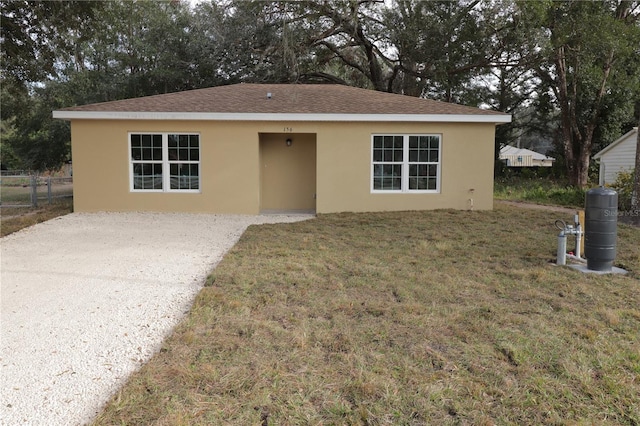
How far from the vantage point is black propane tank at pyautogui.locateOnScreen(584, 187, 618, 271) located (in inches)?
238

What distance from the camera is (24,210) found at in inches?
525

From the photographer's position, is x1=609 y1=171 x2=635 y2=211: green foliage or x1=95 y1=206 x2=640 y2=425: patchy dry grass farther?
x1=609 y1=171 x2=635 y2=211: green foliage

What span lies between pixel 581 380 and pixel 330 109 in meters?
9.52

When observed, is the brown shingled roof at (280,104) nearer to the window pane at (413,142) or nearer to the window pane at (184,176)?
the window pane at (413,142)

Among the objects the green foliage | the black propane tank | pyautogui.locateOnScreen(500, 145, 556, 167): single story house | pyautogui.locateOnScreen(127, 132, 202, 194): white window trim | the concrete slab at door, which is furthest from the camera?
pyautogui.locateOnScreen(500, 145, 556, 167): single story house

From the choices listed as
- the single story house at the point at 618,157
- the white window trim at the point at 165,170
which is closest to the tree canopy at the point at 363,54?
the single story house at the point at 618,157

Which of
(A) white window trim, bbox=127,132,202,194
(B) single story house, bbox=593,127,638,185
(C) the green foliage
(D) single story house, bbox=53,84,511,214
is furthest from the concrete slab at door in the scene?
(B) single story house, bbox=593,127,638,185

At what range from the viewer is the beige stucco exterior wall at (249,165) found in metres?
11.7

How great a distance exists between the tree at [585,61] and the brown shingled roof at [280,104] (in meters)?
7.44

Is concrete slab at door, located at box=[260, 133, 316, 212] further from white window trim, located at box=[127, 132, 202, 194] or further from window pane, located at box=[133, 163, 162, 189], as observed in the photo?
window pane, located at box=[133, 163, 162, 189]

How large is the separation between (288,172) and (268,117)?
5.90 ft

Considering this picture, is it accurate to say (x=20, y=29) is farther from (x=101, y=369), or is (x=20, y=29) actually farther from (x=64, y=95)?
(x=64, y=95)

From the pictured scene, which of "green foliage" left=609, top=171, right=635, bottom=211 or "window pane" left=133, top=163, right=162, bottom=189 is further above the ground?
"window pane" left=133, top=163, right=162, bottom=189

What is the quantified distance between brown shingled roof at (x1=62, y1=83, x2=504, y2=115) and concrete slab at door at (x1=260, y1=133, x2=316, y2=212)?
92 cm
